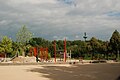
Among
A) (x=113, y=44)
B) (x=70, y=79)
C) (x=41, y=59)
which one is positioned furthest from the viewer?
(x=113, y=44)

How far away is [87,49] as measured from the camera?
70562 millimetres

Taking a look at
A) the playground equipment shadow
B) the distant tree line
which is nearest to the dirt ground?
the playground equipment shadow

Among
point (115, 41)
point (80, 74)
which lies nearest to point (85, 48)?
point (115, 41)

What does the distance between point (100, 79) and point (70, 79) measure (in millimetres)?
2283

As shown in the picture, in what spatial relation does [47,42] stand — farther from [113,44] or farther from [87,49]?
[113,44]

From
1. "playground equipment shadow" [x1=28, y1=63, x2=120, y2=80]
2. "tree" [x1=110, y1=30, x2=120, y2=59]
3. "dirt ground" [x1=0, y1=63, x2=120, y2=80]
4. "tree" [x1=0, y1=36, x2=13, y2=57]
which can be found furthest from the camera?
"tree" [x1=0, y1=36, x2=13, y2=57]

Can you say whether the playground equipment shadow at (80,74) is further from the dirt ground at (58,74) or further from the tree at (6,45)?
the tree at (6,45)

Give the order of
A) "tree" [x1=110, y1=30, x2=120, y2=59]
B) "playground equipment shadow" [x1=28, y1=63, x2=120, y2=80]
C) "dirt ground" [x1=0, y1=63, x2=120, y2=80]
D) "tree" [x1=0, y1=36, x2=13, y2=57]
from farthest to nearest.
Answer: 1. "tree" [x1=0, y1=36, x2=13, y2=57]
2. "tree" [x1=110, y1=30, x2=120, y2=59]
3. "playground equipment shadow" [x1=28, y1=63, x2=120, y2=80]
4. "dirt ground" [x1=0, y1=63, x2=120, y2=80]

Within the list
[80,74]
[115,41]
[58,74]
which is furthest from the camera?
[115,41]

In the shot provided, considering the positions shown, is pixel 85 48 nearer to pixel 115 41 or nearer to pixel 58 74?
pixel 115 41

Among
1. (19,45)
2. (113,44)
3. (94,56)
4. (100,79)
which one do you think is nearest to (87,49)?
(94,56)

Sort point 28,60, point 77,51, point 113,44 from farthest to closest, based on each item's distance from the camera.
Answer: point 77,51 → point 113,44 → point 28,60

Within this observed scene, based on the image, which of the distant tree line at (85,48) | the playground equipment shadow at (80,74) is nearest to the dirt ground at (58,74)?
the playground equipment shadow at (80,74)

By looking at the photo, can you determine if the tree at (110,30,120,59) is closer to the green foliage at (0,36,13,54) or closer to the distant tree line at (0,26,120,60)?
the distant tree line at (0,26,120,60)
